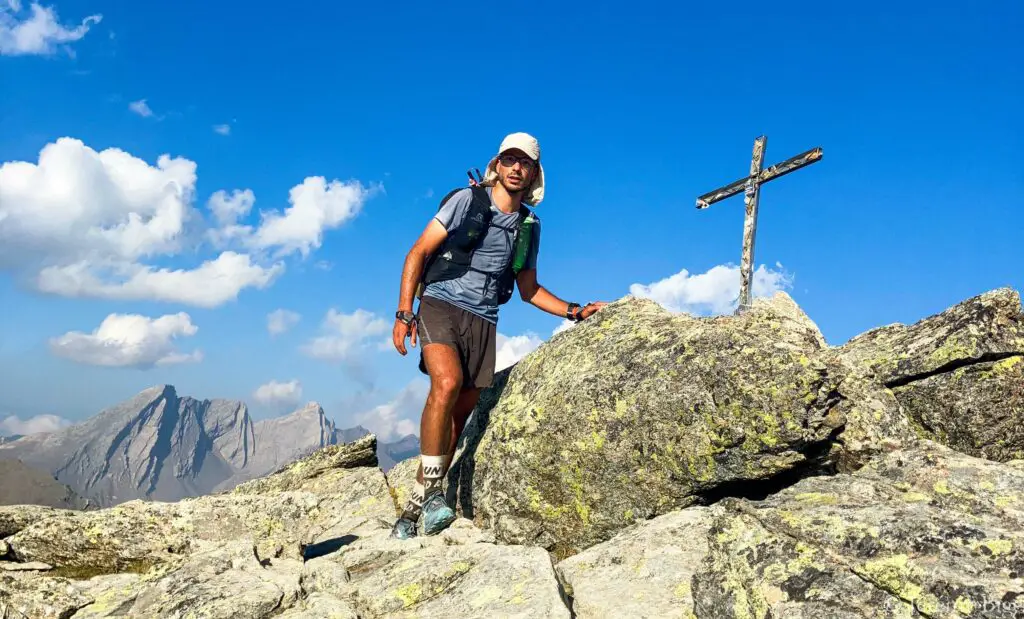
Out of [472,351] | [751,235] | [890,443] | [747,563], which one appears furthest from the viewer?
[751,235]

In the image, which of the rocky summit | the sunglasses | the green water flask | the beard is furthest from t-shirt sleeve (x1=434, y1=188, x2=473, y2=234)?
the rocky summit

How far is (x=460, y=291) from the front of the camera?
1055cm

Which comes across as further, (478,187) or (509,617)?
(478,187)

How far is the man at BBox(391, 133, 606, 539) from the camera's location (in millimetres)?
9900

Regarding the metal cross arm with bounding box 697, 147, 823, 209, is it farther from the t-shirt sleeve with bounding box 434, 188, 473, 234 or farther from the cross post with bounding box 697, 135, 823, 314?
the t-shirt sleeve with bounding box 434, 188, 473, 234

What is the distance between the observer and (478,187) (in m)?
10.7

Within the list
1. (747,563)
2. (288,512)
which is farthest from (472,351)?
(747,563)

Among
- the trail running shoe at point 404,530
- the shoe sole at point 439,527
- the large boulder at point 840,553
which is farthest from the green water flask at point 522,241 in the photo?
the large boulder at point 840,553

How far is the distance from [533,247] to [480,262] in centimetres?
126

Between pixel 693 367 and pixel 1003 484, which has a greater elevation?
pixel 693 367

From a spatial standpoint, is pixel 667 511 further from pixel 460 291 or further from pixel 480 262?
pixel 480 262

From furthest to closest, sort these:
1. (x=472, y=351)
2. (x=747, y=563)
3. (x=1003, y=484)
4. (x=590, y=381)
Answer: (x=472, y=351) → (x=590, y=381) → (x=1003, y=484) → (x=747, y=563)

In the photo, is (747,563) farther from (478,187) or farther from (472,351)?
(478,187)

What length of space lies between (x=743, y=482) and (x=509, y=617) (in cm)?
362
